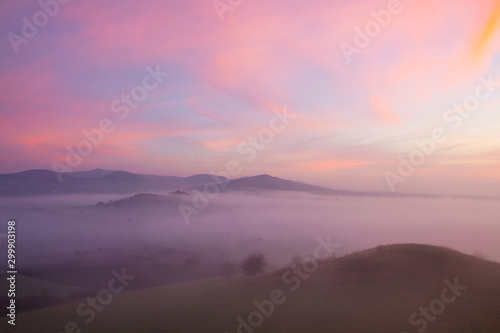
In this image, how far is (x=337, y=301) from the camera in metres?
36.9

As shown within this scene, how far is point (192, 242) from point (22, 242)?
251 ft

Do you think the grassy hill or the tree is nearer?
the grassy hill

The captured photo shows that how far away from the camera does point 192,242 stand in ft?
582

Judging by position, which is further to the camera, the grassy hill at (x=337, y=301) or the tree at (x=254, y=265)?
the tree at (x=254, y=265)

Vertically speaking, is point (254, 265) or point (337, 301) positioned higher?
point (254, 265)

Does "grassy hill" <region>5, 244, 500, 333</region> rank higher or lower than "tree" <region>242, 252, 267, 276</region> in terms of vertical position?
lower

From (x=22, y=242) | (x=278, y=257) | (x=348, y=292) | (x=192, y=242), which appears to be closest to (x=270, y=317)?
(x=348, y=292)

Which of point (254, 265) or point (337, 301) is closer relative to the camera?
point (337, 301)

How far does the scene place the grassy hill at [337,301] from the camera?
3134 cm

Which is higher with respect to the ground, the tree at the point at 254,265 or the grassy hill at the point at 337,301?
the tree at the point at 254,265

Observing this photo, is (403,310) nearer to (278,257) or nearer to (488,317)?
(488,317)

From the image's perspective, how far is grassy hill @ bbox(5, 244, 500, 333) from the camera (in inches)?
1234

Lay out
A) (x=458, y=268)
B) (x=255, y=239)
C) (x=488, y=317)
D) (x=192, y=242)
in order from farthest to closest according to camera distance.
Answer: (x=255, y=239) < (x=192, y=242) < (x=458, y=268) < (x=488, y=317)

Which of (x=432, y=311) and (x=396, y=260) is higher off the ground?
(x=396, y=260)
